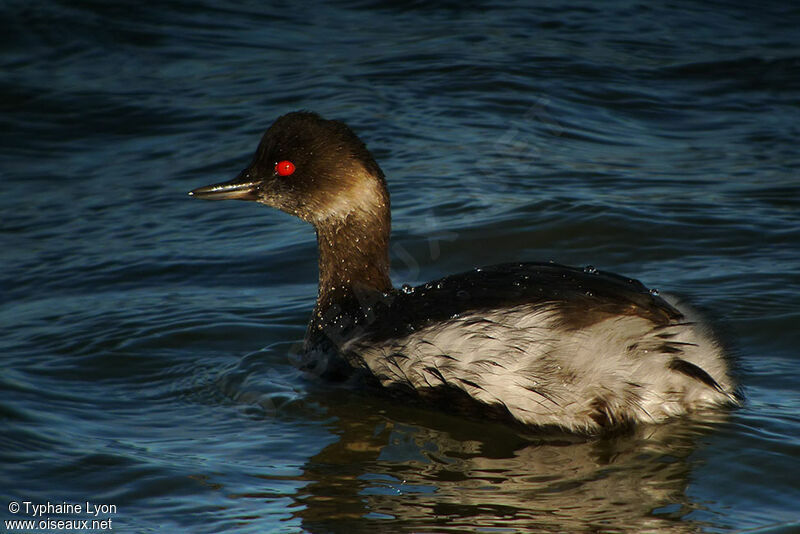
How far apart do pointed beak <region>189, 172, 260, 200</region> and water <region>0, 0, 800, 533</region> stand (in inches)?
24.3

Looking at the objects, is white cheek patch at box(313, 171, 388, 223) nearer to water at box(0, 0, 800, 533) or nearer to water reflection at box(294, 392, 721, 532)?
water at box(0, 0, 800, 533)

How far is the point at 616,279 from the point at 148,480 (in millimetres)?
1860

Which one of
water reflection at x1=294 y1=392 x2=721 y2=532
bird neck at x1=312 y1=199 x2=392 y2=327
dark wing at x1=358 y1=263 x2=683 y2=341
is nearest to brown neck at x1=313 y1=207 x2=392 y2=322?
bird neck at x1=312 y1=199 x2=392 y2=327

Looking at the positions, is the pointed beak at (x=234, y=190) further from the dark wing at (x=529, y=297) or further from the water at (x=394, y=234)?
the dark wing at (x=529, y=297)

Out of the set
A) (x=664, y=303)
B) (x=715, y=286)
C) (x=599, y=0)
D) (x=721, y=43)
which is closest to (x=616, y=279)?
(x=664, y=303)

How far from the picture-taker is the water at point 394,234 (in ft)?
13.0

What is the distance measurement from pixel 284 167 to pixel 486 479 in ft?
6.73

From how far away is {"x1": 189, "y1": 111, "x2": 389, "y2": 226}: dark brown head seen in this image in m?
5.29

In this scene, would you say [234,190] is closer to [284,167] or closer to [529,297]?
[284,167]

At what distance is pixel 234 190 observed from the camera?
18.1 ft

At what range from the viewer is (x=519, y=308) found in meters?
4.22

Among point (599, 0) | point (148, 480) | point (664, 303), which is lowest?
point (148, 480)

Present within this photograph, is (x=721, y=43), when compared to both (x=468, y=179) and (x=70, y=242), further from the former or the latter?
(x=70, y=242)

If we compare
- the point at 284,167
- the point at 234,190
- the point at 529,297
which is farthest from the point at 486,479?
the point at 234,190
